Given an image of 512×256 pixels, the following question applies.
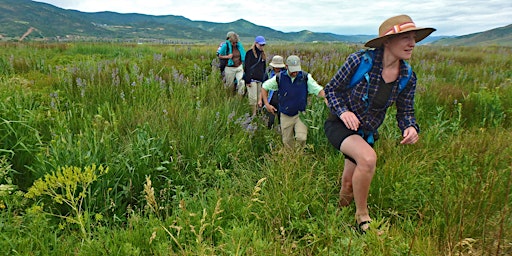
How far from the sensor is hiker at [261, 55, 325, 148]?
151 inches

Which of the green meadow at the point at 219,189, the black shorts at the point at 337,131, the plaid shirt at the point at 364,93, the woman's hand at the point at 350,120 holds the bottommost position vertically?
the green meadow at the point at 219,189

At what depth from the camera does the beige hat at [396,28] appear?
6.98ft

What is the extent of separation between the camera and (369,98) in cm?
240

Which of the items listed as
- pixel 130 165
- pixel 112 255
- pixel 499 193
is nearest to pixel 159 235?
pixel 112 255

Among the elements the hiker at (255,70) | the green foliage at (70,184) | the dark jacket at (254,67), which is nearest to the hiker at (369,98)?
the green foliage at (70,184)

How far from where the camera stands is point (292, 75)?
3.89 meters

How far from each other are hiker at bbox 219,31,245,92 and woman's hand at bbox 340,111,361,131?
15.3 feet

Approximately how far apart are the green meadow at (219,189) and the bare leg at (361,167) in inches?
4.4

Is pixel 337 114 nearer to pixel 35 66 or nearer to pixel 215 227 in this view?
pixel 215 227

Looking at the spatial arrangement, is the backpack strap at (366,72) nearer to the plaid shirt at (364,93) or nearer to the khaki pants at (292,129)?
the plaid shirt at (364,93)

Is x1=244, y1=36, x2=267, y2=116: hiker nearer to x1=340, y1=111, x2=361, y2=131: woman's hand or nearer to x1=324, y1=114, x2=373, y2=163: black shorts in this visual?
x1=324, y1=114, x2=373, y2=163: black shorts

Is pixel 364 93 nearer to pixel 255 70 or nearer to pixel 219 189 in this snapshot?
pixel 219 189

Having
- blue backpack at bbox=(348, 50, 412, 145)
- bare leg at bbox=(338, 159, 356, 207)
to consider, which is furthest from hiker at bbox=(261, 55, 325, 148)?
blue backpack at bbox=(348, 50, 412, 145)

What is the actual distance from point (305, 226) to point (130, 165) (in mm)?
1739
